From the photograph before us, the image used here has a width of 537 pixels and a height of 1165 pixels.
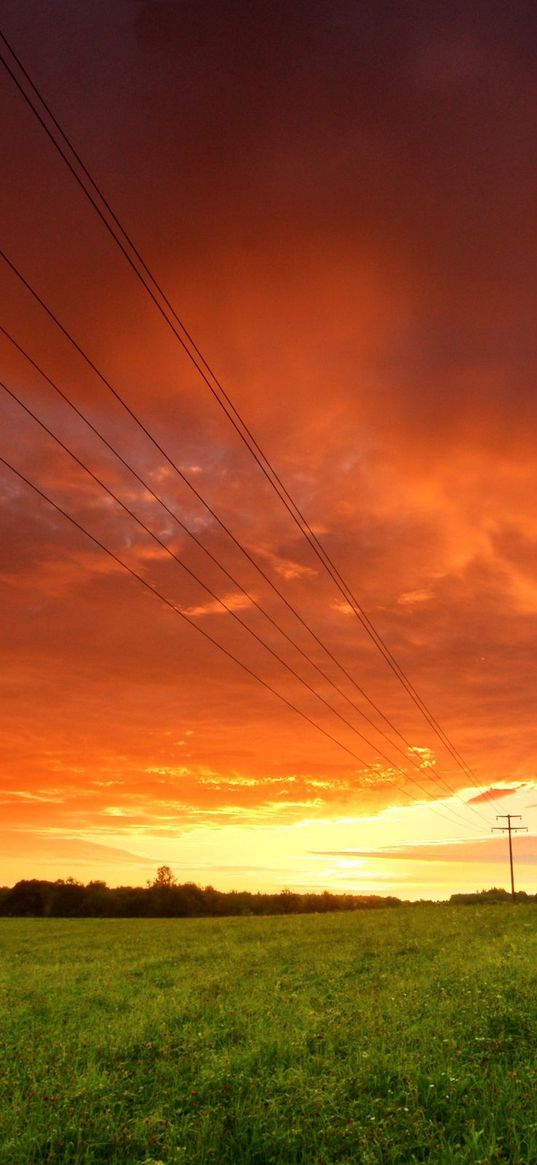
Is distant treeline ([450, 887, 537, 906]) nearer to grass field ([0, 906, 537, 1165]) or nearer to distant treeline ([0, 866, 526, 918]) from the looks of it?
distant treeline ([0, 866, 526, 918])

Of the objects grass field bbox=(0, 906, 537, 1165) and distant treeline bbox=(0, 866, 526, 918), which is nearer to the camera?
grass field bbox=(0, 906, 537, 1165)

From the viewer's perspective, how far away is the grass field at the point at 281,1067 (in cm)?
1067

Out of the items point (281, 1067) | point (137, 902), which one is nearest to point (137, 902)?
point (137, 902)

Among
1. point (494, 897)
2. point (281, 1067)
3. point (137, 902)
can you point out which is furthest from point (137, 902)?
point (281, 1067)

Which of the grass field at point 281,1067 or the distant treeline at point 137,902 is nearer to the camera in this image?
the grass field at point 281,1067

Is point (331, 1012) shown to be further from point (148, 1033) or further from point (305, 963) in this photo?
point (305, 963)

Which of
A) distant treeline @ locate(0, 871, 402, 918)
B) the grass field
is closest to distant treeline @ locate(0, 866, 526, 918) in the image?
distant treeline @ locate(0, 871, 402, 918)

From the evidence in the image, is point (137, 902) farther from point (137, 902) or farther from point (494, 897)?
point (494, 897)

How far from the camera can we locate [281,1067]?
1353cm

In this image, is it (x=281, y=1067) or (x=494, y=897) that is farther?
(x=494, y=897)

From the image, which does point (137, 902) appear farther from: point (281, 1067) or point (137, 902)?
point (281, 1067)

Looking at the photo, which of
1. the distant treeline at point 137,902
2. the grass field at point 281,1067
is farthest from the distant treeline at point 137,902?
the grass field at point 281,1067

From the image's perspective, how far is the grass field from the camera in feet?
35.0

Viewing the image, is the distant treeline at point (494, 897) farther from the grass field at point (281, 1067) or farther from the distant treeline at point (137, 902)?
the grass field at point (281, 1067)
